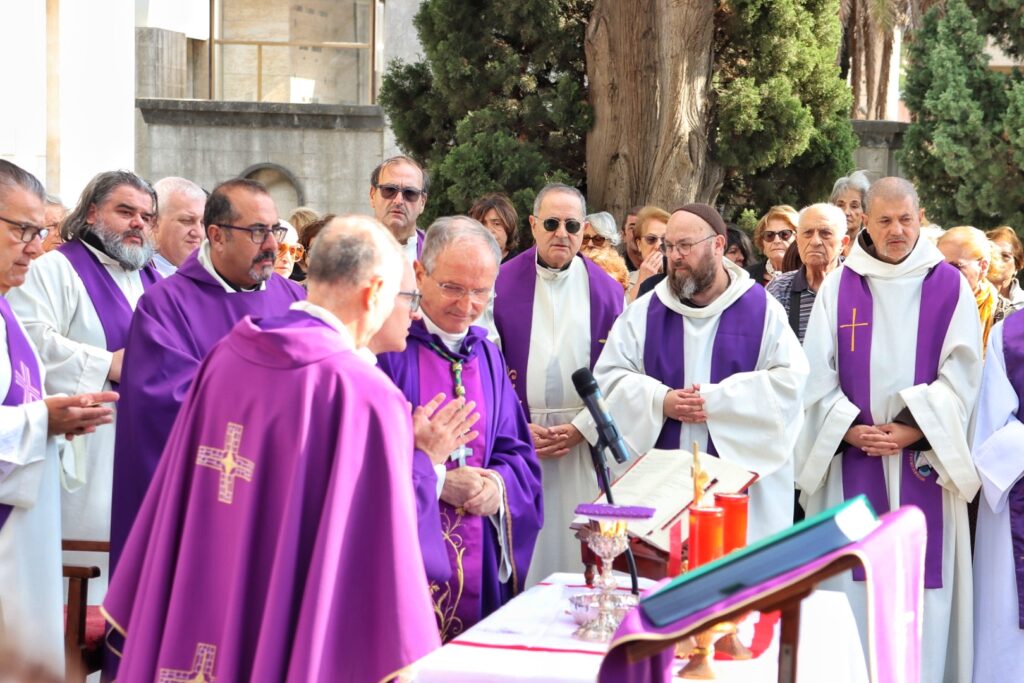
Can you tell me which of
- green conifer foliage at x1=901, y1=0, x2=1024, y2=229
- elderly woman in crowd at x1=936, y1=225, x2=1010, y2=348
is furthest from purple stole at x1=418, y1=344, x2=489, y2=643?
green conifer foliage at x1=901, y1=0, x2=1024, y2=229

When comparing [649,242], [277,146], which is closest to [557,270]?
[649,242]

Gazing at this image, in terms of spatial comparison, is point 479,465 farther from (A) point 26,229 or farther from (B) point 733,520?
(A) point 26,229

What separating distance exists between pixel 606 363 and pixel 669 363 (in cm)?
28

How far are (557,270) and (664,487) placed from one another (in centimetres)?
268

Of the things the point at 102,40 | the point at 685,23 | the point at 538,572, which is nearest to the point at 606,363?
the point at 538,572

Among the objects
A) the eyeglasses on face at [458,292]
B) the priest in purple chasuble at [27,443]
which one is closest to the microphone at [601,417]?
the eyeglasses on face at [458,292]

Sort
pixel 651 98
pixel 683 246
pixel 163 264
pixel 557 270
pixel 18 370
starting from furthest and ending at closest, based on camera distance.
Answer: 1. pixel 651 98
2. pixel 557 270
3. pixel 163 264
4. pixel 683 246
5. pixel 18 370

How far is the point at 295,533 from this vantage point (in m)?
3.16

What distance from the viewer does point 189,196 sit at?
6.12 metres

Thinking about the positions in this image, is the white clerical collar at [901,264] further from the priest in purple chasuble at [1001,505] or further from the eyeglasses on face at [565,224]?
the eyeglasses on face at [565,224]

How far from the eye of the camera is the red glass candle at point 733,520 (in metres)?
3.66

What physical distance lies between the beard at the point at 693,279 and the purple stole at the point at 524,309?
72 cm

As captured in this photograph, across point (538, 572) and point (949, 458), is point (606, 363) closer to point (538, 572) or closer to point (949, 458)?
point (538, 572)

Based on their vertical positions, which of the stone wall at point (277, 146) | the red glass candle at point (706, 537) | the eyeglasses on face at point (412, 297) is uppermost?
the stone wall at point (277, 146)
